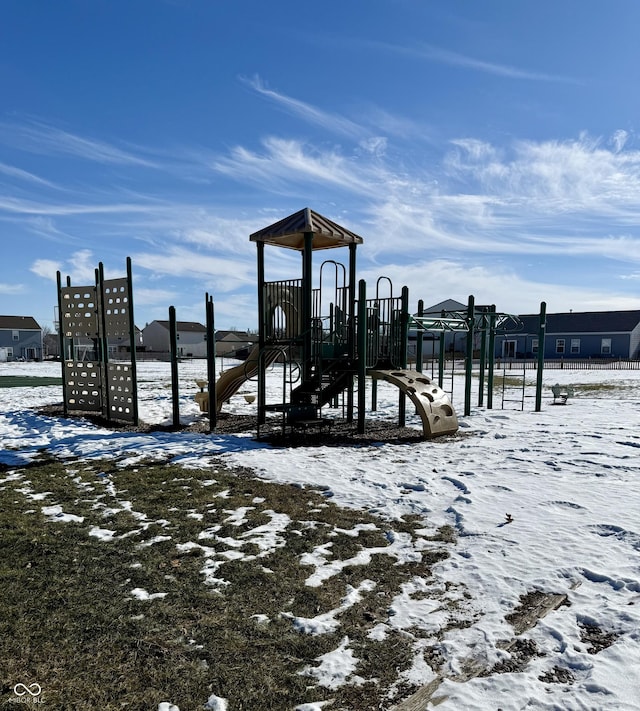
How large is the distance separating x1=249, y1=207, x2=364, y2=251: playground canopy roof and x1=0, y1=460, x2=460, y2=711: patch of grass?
589 centimetres

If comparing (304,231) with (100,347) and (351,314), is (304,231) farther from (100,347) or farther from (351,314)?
(100,347)

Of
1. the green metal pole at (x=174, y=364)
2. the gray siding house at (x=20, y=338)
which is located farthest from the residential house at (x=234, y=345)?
the gray siding house at (x=20, y=338)

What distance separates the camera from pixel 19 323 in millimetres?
54844

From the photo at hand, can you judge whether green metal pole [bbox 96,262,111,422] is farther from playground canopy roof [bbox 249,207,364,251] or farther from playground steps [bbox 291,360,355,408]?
playground steps [bbox 291,360,355,408]

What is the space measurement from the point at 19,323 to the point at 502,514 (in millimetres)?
60629

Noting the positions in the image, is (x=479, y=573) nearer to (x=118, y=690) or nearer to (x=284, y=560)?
(x=284, y=560)

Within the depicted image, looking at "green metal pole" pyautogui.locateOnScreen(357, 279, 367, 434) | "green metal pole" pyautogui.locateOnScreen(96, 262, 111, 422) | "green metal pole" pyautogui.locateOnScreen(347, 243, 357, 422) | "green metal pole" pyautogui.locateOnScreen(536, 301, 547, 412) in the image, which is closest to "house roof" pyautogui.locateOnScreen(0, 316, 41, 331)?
"green metal pole" pyautogui.locateOnScreen(96, 262, 111, 422)

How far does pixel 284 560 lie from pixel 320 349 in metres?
6.38

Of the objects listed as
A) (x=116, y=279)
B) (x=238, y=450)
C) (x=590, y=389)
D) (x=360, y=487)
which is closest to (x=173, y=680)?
(x=360, y=487)

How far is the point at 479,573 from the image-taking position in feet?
12.5

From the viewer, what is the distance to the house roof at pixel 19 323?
53.7 meters

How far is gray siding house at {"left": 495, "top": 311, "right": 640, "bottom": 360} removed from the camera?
43.1 metres

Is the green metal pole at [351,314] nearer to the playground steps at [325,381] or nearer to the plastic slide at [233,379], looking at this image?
the playground steps at [325,381]

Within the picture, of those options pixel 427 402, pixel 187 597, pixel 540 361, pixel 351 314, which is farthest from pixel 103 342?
pixel 540 361
